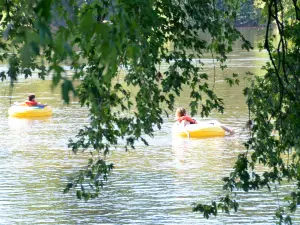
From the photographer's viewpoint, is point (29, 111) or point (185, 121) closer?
point (185, 121)

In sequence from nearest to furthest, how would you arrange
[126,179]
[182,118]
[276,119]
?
[276,119] → [126,179] → [182,118]

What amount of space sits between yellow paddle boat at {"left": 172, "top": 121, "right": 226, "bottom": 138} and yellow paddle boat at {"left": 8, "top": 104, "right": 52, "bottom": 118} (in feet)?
17.5

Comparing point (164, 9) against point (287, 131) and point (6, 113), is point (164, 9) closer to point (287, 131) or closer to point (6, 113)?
point (287, 131)

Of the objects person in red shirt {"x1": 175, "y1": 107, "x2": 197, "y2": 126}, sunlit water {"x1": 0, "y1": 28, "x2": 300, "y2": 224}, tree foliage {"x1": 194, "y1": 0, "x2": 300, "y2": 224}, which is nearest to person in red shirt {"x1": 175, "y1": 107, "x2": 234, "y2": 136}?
person in red shirt {"x1": 175, "y1": 107, "x2": 197, "y2": 126}

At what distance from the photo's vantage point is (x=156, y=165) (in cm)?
2128

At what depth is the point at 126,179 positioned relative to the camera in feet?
64.3

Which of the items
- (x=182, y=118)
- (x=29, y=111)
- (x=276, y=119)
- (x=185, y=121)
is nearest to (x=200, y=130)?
(x=185, y=121)

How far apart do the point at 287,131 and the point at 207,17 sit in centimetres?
122

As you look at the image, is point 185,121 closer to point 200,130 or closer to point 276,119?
point 200,130

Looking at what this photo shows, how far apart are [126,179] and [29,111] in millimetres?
12122

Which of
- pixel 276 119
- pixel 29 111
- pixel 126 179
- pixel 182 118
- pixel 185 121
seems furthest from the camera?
pixel 29 111

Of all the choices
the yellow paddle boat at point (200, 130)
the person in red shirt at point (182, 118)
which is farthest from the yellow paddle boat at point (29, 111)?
the yellow paddle boat at point (200, 130)

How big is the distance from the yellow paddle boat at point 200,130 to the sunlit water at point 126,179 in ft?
0.72

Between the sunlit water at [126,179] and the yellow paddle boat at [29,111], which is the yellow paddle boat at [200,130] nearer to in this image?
the sunlit water at [126,179]
